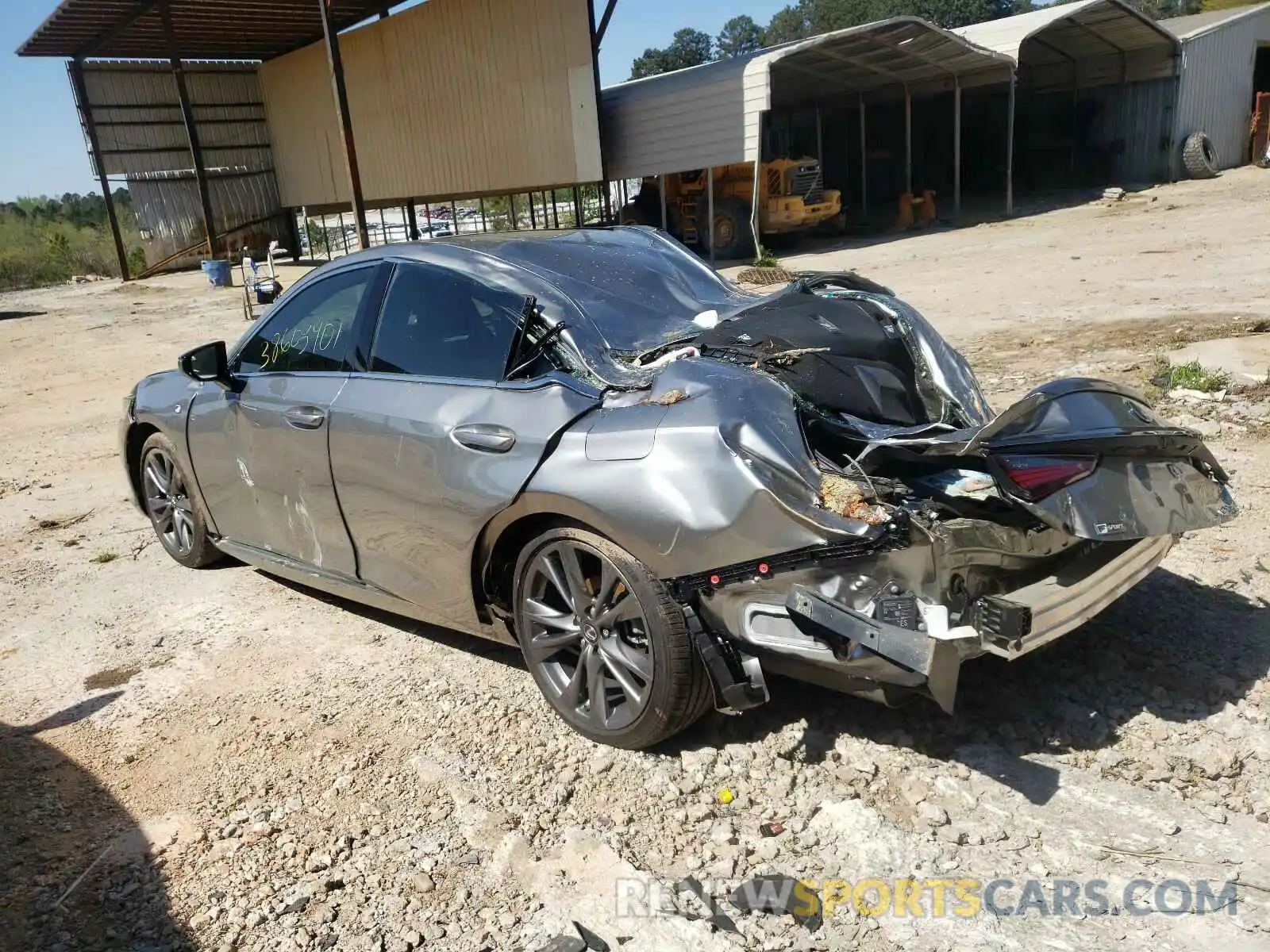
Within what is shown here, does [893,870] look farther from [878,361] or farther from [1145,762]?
[878,361]

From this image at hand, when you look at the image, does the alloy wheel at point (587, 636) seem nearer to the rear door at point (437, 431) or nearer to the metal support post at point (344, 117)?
the rear door at point (437, 431)

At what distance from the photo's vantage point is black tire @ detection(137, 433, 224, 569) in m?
5.09

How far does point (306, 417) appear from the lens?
4.02m

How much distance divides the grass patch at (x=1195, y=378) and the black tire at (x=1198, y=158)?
21920mm

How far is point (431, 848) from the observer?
2.89 m

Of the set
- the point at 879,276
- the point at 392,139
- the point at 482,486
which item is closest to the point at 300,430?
the point at 482,486

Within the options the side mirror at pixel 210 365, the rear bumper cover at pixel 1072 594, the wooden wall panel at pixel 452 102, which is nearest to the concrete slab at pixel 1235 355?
the rear bumper cover at pixel 1072 594

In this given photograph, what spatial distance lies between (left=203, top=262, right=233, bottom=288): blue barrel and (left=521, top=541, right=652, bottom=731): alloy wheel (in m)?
22.7

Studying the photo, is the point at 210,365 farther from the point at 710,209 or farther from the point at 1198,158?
the point at 1198,158

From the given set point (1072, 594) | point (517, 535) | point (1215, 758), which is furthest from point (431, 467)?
point (1215, 758)

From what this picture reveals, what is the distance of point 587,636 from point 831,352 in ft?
4.41

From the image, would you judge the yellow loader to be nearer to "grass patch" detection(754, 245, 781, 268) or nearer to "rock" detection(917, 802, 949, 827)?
"grass patch" detection(754, 245, 781, 268)

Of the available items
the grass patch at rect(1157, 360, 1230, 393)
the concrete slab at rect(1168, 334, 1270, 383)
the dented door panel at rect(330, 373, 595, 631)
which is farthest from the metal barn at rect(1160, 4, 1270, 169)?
the dented door panel at rect(330, 373, 595, 631)

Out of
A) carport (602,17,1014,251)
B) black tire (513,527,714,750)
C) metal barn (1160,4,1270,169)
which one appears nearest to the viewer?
black tire (513,527,714,750)
